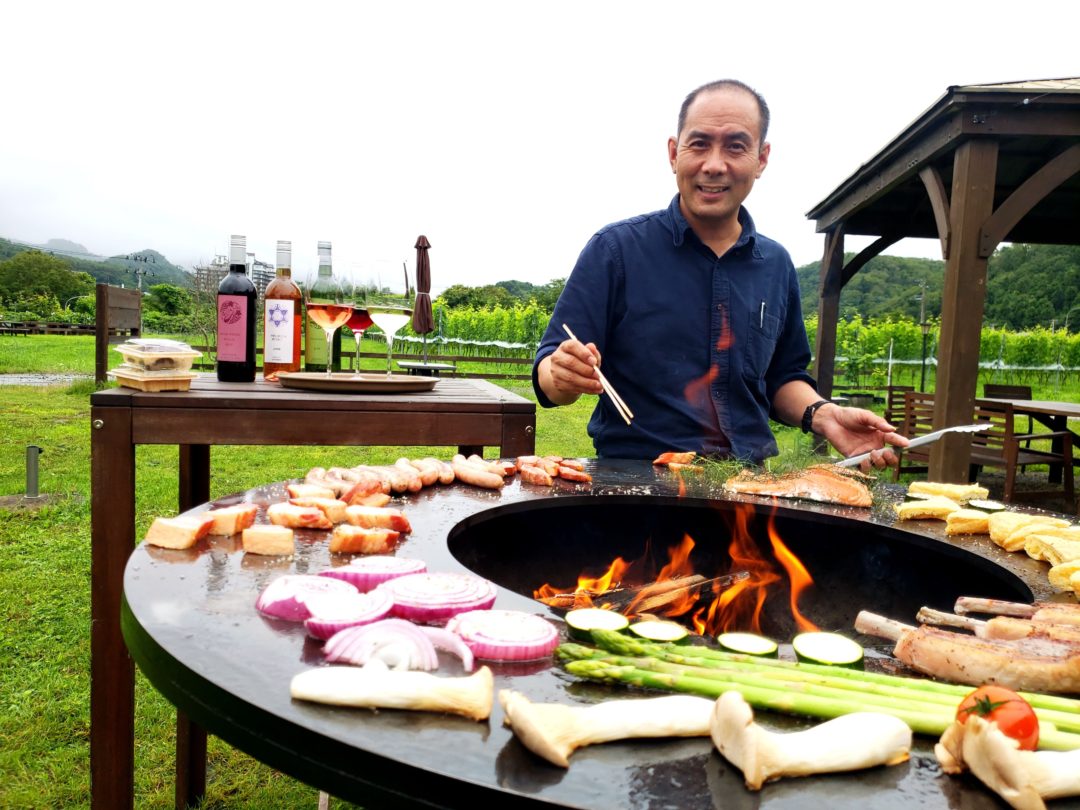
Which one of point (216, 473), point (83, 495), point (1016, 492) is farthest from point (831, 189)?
point (83, 495)

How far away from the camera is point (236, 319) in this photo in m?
2.88

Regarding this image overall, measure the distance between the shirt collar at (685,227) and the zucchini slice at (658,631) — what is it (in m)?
2.31

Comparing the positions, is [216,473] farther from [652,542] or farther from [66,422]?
[652,542]

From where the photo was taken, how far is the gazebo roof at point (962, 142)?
21.4 feet

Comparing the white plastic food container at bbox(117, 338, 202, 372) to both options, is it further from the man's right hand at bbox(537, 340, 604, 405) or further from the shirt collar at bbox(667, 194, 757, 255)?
the shirt collar at bbox(667, 194, 757, 255)

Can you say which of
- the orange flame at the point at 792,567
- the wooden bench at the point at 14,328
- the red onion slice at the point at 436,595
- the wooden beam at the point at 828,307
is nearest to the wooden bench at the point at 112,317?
the wooden beam at the point at 828,307

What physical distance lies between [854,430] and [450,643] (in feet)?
6.76

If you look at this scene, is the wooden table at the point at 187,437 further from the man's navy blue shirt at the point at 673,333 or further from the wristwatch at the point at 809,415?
the wristwatch at the point at 809,415

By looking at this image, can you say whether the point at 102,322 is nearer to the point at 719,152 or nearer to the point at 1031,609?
the point at 719,152

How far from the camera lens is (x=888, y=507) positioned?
2109 mm

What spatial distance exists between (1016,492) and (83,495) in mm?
9513

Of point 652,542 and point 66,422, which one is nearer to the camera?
point 652,542

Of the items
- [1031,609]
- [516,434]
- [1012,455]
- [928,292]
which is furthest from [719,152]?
[928,292]

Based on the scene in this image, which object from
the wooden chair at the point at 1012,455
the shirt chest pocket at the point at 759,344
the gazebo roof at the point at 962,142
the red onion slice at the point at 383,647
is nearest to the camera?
the red onion slice at the point at 383,647
